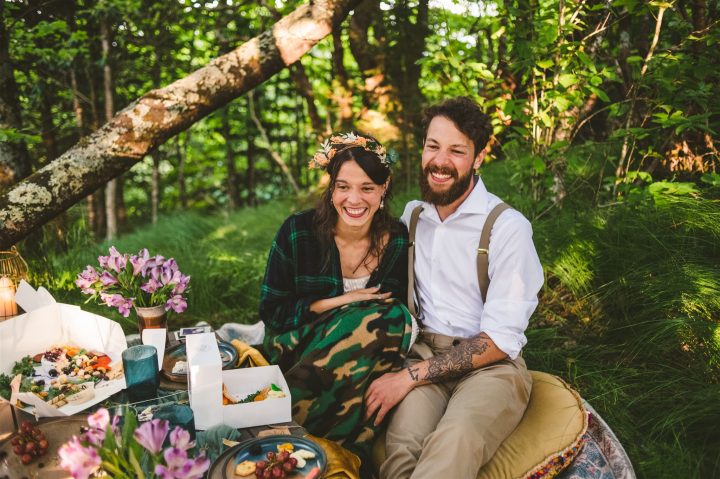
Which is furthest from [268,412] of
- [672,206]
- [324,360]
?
[672,206]

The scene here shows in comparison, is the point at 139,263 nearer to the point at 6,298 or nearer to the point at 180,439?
the point at 6,298

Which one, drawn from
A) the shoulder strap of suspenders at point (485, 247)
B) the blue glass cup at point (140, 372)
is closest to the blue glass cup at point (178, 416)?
the blue glass cup at point (140, 372)

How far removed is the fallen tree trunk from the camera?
9.81 ft

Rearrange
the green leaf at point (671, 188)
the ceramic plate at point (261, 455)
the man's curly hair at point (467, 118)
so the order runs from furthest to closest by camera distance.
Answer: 1. the green leaf at point (671, 188)
2. the man's curly hair at point (467, 118)
3. the ceramic plate at point (261, 455)

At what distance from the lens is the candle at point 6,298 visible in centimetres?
233

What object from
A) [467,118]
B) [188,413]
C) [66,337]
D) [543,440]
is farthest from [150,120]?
[543,440]

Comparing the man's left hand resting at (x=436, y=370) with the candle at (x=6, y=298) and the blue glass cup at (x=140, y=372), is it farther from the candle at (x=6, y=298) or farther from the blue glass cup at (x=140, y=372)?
the candle at (x=6, y=298)

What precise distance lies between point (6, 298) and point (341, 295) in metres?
1.54

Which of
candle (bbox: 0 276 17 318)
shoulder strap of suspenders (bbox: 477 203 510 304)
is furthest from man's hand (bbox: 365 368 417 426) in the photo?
candle (bbox: 0 276 17 318)

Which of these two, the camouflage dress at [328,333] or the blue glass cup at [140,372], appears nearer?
the blue glass cup at [140,372]

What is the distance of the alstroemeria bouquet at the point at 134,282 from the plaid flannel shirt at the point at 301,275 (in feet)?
1.62

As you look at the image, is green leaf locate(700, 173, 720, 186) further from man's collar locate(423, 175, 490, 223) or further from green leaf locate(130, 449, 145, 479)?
green leaf locate(130, 449, 145, 479)

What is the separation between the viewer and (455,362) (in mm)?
2416

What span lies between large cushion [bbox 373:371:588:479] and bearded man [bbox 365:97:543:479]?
5 cm
